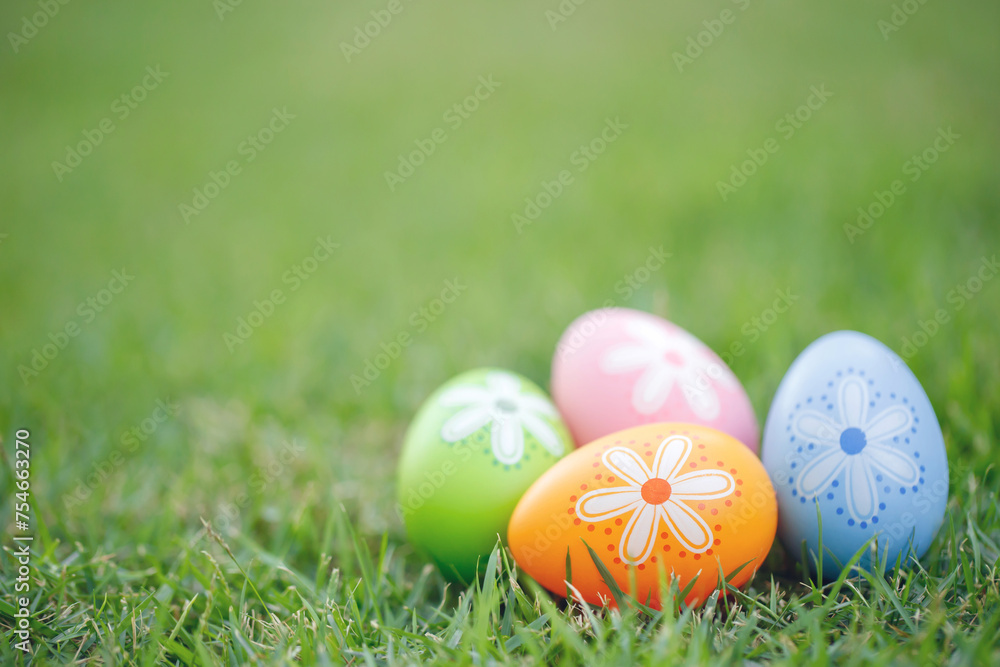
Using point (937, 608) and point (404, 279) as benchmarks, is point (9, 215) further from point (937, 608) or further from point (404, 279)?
point (937, 608)

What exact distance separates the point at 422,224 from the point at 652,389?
7.51 feet

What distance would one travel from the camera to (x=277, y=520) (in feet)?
5.76

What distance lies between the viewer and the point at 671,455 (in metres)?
1.31

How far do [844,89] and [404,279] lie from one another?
10.5 feet

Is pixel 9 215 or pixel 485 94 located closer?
pixel 9 215

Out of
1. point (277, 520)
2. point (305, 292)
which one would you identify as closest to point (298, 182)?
point (305, 292)

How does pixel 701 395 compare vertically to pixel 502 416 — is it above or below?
above
